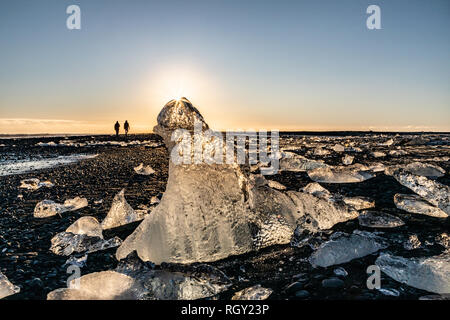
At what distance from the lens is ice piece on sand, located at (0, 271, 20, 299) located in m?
1.76

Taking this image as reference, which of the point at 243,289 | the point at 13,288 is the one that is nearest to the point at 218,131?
the point at 243,289

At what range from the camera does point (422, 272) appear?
182 centimetres

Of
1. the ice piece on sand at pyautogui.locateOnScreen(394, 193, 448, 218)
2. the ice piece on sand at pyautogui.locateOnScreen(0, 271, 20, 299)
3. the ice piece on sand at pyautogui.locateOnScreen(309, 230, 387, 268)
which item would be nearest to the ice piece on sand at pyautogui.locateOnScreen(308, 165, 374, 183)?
the ice piece on sand at pyautogui.locateOnScreen(394, 193, 448, 218)

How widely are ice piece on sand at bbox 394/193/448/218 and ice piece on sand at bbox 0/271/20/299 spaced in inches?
158

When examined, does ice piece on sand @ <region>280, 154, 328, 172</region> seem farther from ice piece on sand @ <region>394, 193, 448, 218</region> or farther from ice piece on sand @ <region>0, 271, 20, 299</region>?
ice piece on sand @ <region>0, 271, 20, 299</region>

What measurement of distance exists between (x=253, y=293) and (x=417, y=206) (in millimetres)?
2711

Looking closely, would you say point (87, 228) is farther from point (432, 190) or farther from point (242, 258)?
point (432, 190)

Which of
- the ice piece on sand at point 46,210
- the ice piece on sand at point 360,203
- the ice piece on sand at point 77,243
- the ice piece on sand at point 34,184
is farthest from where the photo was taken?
the ice piece on sand at point 34,184

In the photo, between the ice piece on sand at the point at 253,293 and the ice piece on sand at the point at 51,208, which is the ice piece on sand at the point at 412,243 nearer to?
the ice piece on sand at the point at 253,293

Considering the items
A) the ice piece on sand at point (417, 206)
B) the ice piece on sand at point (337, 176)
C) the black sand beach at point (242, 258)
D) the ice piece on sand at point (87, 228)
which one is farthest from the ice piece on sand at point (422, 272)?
the ice piece on sand at point (337, 176)

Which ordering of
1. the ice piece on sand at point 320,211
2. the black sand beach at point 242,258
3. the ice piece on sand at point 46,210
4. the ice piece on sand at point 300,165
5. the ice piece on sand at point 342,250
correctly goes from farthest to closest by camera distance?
the ice piece on sand at point 300,165 → the ice piece on sand at point 46,210 → the ice piece on sand at point 320,211 → the ice piece on sand at point 342,250 → the black sand beach at point 242,258

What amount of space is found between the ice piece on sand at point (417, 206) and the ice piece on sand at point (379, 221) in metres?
0.52

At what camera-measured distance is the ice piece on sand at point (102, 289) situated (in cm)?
168
